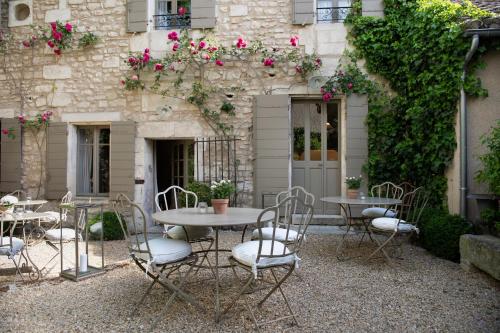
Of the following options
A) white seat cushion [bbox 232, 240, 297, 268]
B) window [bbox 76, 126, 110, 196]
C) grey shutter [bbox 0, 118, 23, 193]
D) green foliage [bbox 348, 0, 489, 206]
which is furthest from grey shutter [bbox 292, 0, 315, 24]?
grey shutter [bbox 0, 118, 23, 193]

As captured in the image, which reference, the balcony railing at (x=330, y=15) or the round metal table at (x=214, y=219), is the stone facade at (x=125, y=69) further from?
the round metal table at (x=214, y=219)

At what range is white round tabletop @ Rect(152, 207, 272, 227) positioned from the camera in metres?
2.47

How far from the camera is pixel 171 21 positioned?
6.04m

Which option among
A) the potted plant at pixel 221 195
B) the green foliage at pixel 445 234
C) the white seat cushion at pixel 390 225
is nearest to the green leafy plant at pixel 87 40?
the potted plant at pixel 221 195

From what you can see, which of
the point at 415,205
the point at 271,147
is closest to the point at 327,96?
the point at 271,147

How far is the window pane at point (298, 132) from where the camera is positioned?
5.87m

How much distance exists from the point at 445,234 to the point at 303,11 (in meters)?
3.69

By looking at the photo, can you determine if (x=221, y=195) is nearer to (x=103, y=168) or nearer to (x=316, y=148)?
(x=316, y=148)

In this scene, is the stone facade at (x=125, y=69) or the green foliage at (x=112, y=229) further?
the stone facade at (x=125, y=69)

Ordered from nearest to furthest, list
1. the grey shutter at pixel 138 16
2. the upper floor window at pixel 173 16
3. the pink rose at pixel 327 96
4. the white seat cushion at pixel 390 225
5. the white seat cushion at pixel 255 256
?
the white seat cushion at pixel 255 256
the white seat cushion at pixel 390 225
the pink rose at pixel 327 96
the grey shutter at pixel 138 16
the upper floor window at pixel 173 16

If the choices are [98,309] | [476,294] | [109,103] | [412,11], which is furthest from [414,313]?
[109,103]

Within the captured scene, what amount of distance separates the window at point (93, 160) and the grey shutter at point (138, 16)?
1.71 meters

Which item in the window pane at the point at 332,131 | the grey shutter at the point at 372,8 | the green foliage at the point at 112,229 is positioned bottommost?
the green foliage at the point at 112,229

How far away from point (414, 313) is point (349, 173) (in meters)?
3.02
